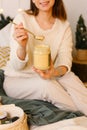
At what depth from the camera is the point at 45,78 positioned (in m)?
1.58

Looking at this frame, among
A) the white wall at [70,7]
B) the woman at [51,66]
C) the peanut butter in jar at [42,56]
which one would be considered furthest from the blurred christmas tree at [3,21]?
the peanut butter in jar at [42,56]

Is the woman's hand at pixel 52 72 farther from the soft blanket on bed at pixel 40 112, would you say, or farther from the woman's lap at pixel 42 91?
the soft blanket on bed at pixel 40 112

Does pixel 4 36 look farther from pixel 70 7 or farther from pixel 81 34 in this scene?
pixel 70 7

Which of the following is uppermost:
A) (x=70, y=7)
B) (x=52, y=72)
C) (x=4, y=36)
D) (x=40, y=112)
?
(x=70, y=7)

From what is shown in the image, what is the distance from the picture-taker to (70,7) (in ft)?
9.00

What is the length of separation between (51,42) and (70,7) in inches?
39.2

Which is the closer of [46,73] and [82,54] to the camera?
[46,73]

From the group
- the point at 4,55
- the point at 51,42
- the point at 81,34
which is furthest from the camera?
the point at 81,34

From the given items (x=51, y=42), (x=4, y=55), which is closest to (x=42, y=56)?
(x=51, y=42)

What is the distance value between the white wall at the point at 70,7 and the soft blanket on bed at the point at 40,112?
1.25 meters

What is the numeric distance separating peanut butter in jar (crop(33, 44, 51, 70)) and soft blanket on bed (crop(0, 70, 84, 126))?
9.1 inches

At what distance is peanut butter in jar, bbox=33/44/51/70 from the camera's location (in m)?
1.43

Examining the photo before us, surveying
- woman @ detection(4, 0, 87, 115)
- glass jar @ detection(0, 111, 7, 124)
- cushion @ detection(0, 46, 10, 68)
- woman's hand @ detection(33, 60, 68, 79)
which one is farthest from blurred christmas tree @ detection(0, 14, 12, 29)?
glass jar @ detection(0, 111, 7, 124)

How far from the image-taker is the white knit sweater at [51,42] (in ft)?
5.76
